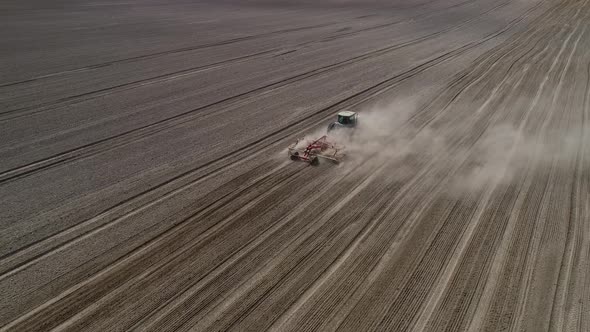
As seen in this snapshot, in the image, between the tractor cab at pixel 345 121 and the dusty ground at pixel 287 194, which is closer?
the dusty ground at pixel 287 194

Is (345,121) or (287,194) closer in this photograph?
(287,194)

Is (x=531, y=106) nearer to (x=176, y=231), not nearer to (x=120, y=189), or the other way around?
(x=176, y=231)

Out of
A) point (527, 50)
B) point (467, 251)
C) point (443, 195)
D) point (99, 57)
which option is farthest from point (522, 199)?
point (99, 57)

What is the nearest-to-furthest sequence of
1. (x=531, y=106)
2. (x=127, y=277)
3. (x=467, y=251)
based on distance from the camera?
1. (x=127, y=277)
2. (x=467, y=251)
3. (x=531, y=106)

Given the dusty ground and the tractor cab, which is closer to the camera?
the dusty ground

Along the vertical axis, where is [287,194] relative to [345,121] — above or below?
below
